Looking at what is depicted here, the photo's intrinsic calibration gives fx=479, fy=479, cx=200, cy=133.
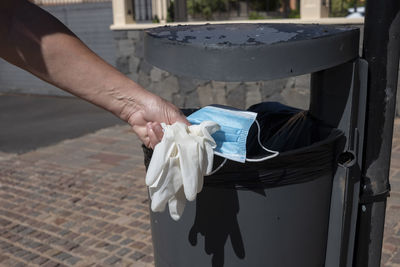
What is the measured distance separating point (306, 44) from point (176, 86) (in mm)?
6437

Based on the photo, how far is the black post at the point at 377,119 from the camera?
6.06 feet

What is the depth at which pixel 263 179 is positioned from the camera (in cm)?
172

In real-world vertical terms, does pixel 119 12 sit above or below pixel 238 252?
above

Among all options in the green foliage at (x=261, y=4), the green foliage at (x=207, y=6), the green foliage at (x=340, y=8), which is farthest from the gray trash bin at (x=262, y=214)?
the green foliage at (x=261, y=4)

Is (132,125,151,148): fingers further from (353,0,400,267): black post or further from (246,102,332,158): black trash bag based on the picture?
(353,0,400,267): black post

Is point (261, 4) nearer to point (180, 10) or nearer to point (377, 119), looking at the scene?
point (180, 10)

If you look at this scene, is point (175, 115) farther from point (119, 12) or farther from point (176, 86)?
point (119, 12)

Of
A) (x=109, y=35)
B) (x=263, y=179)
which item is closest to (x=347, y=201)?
(x=263, y=179)

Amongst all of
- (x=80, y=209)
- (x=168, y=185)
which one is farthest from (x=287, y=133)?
(x=80, y=209)

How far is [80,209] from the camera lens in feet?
14.3

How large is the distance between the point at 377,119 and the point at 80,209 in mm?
3108

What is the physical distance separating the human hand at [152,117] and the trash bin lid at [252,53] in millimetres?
143

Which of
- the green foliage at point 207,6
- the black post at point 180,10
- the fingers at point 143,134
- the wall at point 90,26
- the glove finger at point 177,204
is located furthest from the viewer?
the green foliage at point 207,6

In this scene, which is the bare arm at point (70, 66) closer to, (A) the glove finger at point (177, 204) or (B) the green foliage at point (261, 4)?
(A) the glove finger at point (177, 204)
